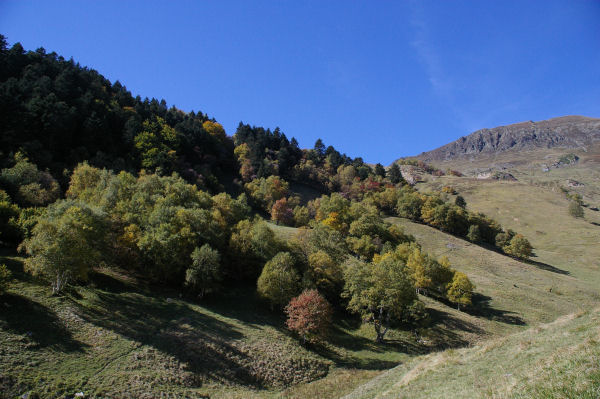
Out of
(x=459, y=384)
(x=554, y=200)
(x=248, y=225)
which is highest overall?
(x=554, y=200)

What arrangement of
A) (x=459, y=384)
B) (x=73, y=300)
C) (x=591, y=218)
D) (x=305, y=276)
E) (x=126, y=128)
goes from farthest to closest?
(x=591, y=218) → (x=126, y=128) → (x=305, y=276) → (x=73, y=300) → (x=459, y=384)

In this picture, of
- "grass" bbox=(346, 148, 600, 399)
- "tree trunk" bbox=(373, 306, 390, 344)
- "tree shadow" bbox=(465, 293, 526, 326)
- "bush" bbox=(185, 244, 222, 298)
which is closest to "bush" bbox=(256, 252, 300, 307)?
"bush" bbox=(185, 244, 222, 298)

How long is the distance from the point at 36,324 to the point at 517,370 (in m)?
34.4

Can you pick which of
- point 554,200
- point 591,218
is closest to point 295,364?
point 591,218

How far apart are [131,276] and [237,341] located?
1904cm

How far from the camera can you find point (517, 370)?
13.2 meters

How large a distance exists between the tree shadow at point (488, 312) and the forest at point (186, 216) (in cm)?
204

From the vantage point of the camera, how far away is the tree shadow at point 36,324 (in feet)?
74.0

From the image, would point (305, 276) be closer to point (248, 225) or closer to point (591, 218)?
point (248, 225)

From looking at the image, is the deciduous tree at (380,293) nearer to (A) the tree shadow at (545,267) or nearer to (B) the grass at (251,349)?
(B) the grass at (251,349)

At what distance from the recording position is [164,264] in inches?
1473

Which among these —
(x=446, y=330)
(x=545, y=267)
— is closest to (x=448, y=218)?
(x=545, y=267)

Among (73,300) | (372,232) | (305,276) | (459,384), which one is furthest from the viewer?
(372,232)

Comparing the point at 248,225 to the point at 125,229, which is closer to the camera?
the point at 125,229
